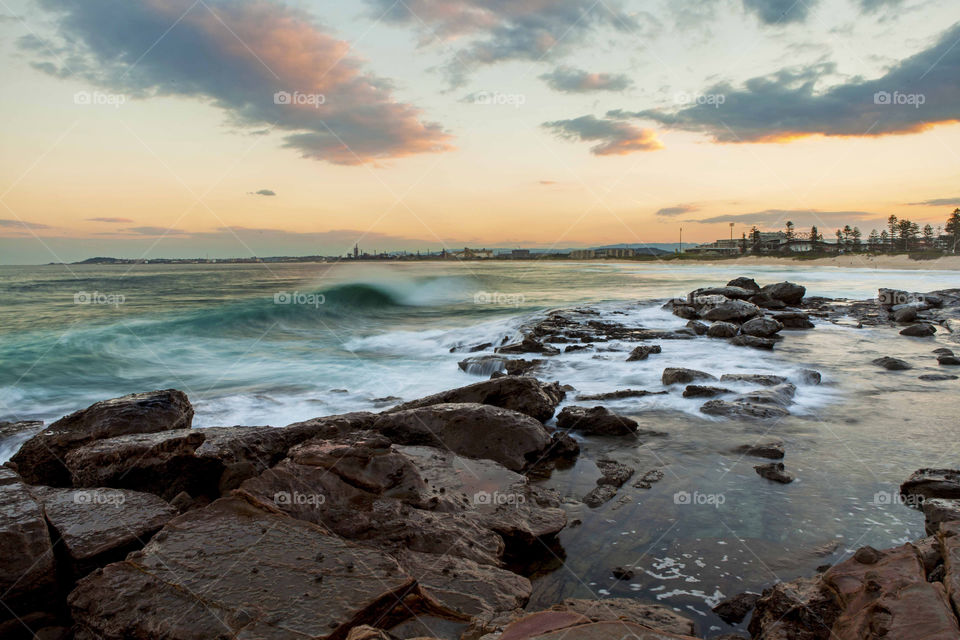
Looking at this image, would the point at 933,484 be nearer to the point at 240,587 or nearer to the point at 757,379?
the point at 757,379

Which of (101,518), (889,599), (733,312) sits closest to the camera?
(889,599)

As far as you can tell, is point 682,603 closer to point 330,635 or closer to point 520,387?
point 330,635

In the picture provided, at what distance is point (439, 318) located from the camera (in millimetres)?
28781

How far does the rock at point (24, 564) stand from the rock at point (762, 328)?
17450 mm

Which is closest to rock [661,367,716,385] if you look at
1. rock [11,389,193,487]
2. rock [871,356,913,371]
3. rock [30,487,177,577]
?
rock [871,356,913,371]

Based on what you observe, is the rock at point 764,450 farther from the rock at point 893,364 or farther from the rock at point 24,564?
the rock at point 24,564

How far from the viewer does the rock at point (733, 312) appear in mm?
19719

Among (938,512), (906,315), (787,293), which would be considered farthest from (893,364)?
(787,293)

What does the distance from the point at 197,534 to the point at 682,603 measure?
11.7ft

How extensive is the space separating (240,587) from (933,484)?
20.4ft

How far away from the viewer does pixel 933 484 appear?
5.21 metres

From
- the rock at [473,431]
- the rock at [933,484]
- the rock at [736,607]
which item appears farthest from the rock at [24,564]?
the rock at [933,484]

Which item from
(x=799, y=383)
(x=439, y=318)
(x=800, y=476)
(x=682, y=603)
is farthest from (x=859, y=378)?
(x=439, y=318)

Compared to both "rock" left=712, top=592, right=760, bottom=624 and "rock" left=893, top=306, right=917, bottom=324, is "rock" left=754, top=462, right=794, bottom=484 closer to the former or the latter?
"rock" left=712, top=592, right=760, bottom=624
